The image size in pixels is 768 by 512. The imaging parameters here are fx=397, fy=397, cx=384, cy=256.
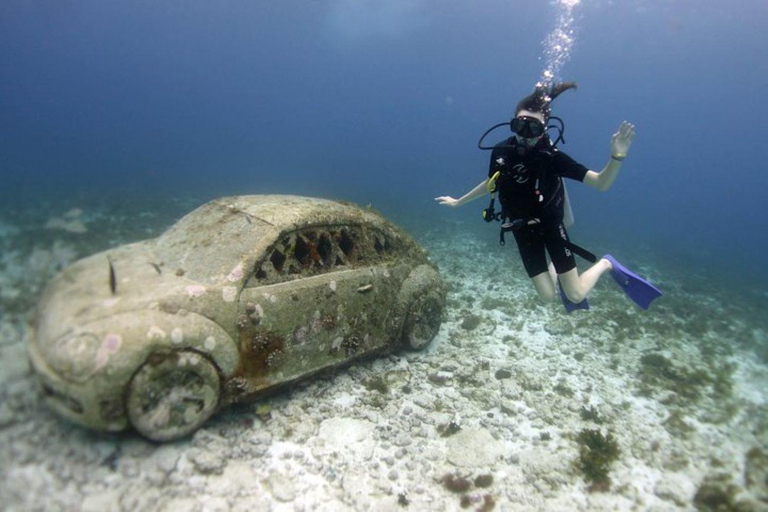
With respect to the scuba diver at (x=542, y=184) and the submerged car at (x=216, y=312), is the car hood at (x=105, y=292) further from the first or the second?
the scuba diver at (x=542, y=184)

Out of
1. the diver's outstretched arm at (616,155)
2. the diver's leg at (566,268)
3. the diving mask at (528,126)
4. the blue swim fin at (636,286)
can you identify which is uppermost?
the diving mask at (528,126)

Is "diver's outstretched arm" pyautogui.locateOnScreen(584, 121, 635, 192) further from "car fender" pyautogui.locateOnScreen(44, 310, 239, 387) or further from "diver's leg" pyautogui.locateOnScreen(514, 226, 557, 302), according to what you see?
"car fender" pyautogui.locateOnScreen(44, 310, 239, 387)

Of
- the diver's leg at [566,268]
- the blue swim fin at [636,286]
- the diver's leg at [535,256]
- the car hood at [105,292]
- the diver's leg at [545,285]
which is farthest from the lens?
the blue swim fin at [636,286]

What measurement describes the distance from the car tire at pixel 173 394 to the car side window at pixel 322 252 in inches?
38.7

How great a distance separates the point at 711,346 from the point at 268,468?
9354 millimetres

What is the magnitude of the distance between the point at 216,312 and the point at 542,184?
414cm

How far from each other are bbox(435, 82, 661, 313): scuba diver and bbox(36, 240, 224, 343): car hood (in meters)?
3.79

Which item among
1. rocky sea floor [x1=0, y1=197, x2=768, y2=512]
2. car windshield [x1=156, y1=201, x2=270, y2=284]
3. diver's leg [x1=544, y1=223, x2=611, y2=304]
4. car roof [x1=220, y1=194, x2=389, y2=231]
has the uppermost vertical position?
car roof [x1=220, y1=194, x2=389, y2=231]

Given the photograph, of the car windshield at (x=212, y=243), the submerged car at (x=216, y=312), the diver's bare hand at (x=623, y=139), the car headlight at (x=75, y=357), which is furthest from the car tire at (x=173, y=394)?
the diver's bare hand at (x=623, y=139)

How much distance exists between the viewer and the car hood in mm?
3424

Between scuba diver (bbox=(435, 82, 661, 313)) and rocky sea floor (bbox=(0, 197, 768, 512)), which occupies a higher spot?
scuba diver (bbox=(435, 82, 661, 313))

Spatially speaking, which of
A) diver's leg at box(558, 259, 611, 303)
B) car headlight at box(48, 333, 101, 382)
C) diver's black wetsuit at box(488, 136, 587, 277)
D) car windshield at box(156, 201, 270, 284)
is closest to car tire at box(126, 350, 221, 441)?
car headlight at box(48, 333, 101, 382)

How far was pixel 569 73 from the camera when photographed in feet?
241

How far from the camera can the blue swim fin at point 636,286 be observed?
19.9ft
